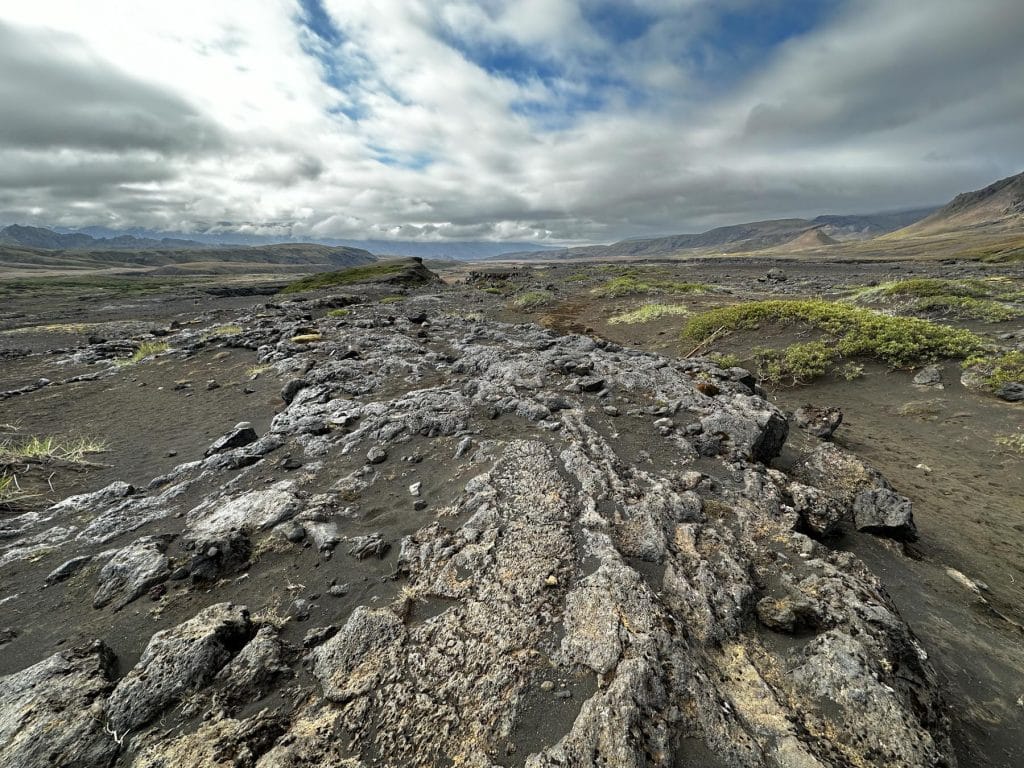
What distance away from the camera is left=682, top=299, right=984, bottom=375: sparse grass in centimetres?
1565

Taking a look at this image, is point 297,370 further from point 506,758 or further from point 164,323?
point 164,323

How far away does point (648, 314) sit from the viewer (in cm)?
2972

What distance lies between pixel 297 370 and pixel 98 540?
10.6 metres

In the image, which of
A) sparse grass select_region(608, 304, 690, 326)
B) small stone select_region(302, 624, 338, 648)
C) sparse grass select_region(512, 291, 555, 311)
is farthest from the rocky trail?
sparse grass select_region(512, 291, 555, 311)

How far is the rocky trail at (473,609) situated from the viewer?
3.81 meters

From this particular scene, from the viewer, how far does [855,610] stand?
16.3 ft

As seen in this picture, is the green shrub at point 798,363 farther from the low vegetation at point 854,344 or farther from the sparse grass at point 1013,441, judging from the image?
the sparse grass at point 1013,441

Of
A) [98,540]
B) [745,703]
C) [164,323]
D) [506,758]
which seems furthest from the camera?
[164,323]

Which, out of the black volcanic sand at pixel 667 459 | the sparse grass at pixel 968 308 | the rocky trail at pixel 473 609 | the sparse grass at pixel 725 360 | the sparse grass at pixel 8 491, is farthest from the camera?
the sparse grass at pixel 968 308

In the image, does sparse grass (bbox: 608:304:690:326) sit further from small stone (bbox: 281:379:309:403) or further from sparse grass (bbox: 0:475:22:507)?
sparse grass (bbox: 0:475:22:507)

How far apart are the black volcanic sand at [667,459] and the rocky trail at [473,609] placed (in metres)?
0.08

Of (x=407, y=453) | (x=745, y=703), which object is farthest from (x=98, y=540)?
(x=745, y=703)

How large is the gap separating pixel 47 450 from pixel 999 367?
28381 mm

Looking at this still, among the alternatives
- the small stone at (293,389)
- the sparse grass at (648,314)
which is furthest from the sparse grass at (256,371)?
the sparse grass at (648,314)
